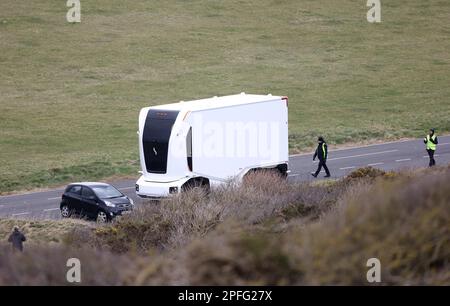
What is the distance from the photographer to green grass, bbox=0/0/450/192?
4038cm

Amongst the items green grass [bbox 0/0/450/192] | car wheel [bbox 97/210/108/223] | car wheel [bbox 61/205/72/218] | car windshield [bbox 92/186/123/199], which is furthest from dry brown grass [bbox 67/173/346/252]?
green grass [bbox 0/0/450/192]

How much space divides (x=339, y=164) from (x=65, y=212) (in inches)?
473

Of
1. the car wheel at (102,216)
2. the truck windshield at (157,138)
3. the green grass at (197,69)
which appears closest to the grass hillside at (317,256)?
the car wheel at (102,216)

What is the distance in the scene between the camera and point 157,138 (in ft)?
84.2

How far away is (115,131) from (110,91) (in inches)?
361

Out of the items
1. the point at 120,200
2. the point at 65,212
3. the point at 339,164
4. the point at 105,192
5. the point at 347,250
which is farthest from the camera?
the point at 339,164

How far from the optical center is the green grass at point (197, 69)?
40375 millimetres

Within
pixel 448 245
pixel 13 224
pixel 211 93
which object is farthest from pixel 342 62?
pixel 448 245

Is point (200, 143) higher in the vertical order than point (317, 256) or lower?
lower

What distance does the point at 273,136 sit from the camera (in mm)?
27344

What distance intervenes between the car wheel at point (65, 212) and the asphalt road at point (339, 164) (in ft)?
1.08

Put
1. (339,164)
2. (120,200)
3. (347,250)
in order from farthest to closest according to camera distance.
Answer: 1. (339,164)
2. (120,200)
3. (347,250)

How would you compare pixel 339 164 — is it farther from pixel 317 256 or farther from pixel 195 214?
pixel 317 256

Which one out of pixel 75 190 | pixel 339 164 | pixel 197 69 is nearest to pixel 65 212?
pixel 75 190
